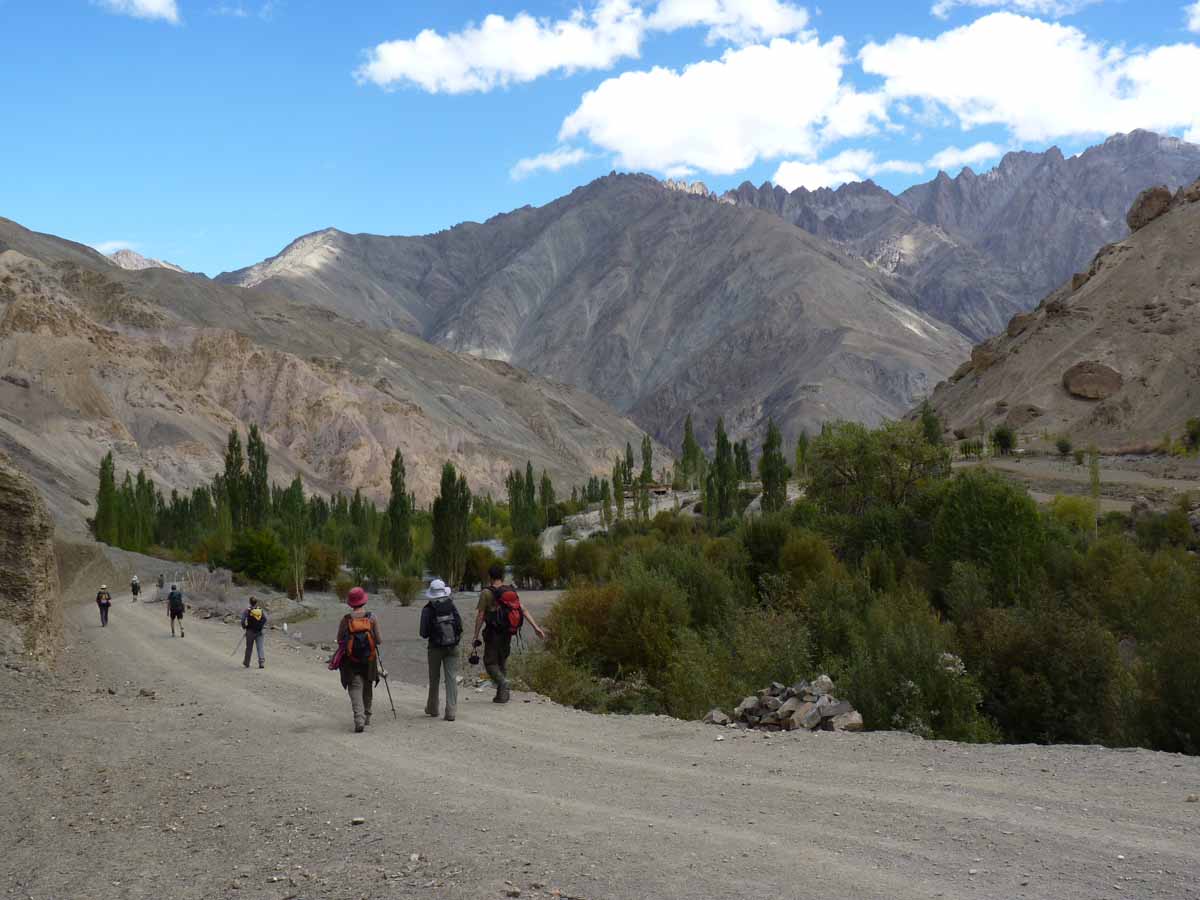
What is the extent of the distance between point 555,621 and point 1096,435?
69.7 m

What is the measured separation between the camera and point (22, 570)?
16.4 meters

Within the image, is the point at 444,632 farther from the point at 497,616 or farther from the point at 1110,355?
the point at 1110,355

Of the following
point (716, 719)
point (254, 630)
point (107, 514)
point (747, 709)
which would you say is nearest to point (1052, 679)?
point (747, 709)

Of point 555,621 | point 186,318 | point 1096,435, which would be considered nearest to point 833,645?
point 555,621

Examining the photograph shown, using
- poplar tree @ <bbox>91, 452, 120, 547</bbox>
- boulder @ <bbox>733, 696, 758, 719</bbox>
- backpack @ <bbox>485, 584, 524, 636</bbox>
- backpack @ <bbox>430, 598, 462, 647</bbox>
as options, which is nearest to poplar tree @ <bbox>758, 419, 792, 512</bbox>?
boulder @ <bbox>733, 696, 758, 719</bbox>

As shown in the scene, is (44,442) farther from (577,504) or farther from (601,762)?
(601,762)

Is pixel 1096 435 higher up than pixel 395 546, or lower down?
higher up

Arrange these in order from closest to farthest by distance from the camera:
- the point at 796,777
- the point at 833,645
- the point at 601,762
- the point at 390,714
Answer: the point at 796,777, the point at 601,762, the point at 390,714, the point at 833,645

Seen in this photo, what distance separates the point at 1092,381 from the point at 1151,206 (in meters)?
32.5

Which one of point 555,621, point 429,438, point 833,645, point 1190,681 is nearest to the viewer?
point 1190,681

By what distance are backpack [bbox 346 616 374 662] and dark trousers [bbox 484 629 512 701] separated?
1468 millimetres

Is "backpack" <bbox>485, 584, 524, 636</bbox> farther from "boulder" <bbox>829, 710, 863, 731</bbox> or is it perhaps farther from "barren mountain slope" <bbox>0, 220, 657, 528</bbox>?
"barren mountain slope" <bbox>0, 220, 657, 528</bbox>

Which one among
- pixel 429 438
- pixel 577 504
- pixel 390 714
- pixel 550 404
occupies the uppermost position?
pixel 550 404

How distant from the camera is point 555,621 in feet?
72.6
